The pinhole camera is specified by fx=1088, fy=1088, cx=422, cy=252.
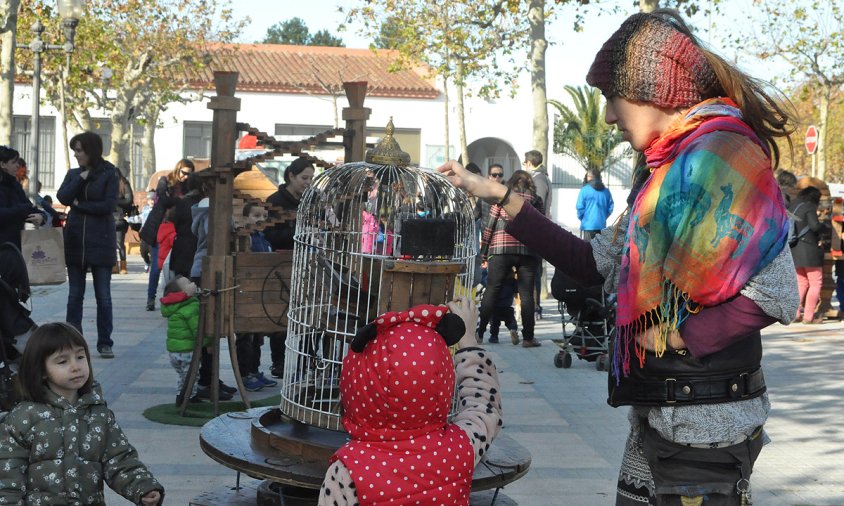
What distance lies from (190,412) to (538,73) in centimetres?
1155

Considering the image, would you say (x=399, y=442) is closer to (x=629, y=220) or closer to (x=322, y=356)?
(x=629, y=220)

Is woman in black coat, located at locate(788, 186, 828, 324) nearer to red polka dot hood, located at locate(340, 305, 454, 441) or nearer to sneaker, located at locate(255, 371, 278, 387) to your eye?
sneaker, located at locate(255, 371, 278, 387)

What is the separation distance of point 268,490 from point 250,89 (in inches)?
1411

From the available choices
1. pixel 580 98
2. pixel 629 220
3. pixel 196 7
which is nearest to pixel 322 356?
pixel 629 220

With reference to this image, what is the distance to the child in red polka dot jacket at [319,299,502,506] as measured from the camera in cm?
280

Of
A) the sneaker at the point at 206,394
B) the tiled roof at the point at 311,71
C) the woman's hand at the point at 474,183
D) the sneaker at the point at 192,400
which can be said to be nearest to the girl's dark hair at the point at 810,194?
the sneaker at the point at 206,394

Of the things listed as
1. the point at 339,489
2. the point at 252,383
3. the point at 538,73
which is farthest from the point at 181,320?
the point at 538,73

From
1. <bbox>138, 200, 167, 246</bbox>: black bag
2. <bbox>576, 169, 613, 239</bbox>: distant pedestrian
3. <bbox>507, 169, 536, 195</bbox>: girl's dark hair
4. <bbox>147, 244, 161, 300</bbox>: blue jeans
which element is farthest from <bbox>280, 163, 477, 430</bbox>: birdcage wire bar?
<bbox>576, 169, 613, 239</bbox>: distant pedestrian

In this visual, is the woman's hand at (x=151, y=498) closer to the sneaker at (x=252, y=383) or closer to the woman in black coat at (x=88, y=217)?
the sneaker at (x=252, y=383)

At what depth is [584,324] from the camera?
33.4 ft

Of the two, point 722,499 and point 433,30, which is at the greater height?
point 433,30

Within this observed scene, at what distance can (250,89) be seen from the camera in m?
38.8

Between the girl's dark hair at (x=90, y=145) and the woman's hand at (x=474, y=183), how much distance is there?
21.9 ft

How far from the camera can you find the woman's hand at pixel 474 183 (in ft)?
10.4
